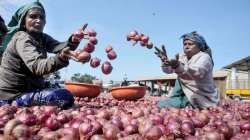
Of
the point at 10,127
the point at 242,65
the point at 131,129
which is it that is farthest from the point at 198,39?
the point at 242,65

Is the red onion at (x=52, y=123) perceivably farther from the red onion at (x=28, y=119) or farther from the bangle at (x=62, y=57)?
the bangle at (x=62, y=57)

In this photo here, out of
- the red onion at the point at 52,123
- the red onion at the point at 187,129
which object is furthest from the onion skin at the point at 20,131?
the red onion at the point at 187,129

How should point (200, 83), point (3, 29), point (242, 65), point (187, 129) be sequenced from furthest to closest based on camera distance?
point (242, 65) → point (200, 83) → point (3, 29) → point (187, 129)

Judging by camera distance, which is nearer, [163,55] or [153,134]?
[153,134]

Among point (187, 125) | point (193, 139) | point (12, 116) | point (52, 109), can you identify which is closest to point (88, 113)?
point (52, 109)

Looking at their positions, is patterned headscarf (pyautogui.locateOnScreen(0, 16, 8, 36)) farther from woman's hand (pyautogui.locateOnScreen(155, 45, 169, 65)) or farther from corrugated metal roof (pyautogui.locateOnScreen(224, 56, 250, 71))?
corrugated metal roof (pyautogui.locateOnScreen(224, 56, 250, 71))

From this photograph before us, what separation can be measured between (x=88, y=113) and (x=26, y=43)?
3.59ft

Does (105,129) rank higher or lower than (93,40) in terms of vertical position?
lower

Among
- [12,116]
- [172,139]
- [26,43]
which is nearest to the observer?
[172,139]

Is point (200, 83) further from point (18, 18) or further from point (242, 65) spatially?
point (242, 65)

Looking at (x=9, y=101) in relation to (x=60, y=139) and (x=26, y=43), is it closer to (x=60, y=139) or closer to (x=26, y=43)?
(x=26, y=43)

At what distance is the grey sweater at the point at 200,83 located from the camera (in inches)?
173

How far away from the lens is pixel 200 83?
4.68 meters

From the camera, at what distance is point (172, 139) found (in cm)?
200
